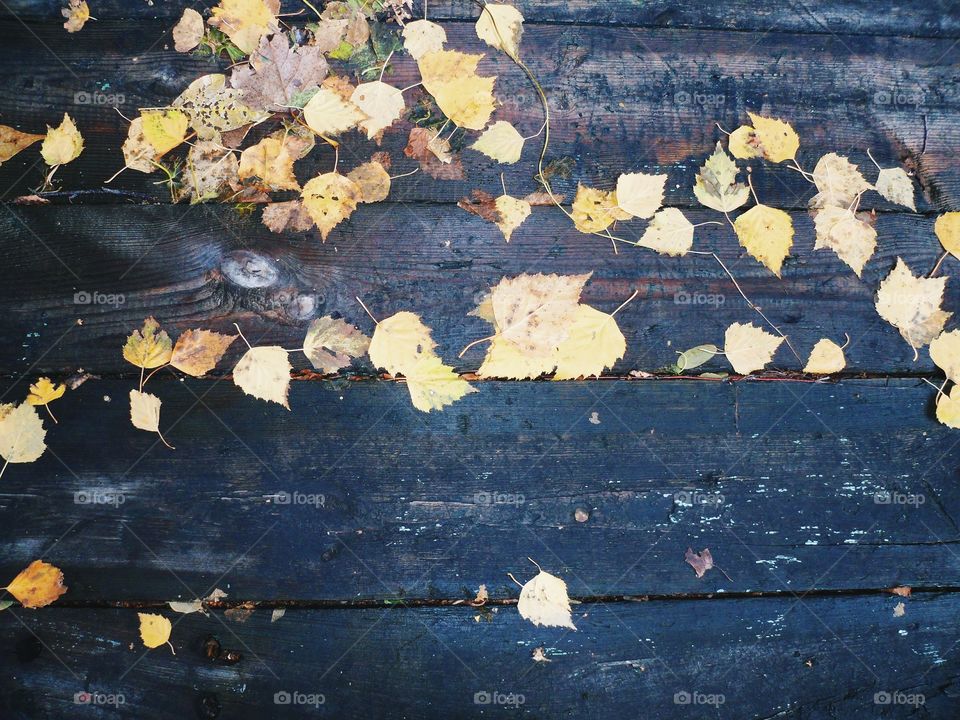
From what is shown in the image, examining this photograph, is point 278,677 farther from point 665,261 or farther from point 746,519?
point 665,261

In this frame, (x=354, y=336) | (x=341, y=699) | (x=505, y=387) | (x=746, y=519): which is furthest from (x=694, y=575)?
(x=354, y=336)

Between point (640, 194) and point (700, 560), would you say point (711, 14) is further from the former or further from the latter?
point (700, 560)

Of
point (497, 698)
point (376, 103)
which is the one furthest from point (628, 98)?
point (497, 698)

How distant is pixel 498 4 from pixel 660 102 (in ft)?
1.67

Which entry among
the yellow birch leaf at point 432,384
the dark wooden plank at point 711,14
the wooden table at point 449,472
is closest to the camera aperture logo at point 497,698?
the wooden table at point 449,472

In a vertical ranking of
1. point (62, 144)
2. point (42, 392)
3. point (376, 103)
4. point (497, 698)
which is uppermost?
point (376, 103)

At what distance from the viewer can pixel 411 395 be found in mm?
1655

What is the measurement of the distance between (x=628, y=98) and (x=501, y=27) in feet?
1.27

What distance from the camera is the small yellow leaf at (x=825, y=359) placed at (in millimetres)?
1688

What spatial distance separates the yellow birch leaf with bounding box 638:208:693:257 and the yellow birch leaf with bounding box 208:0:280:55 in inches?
43.7

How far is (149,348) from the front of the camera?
5.37ft

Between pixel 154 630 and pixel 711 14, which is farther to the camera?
pixel 711 14

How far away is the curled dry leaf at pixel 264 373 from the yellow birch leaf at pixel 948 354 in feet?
5.59

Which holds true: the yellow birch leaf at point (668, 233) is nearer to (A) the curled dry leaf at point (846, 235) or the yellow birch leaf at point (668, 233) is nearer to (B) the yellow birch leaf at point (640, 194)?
(B) the yellow birch leaf at point (640, 194)
